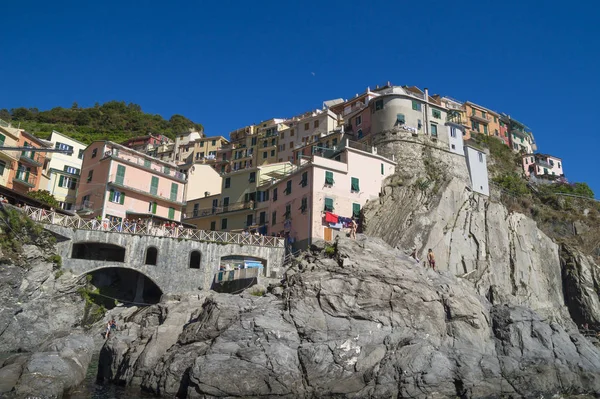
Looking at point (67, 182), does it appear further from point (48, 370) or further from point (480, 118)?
point (480, 118)

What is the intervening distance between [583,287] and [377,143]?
78.3 ft

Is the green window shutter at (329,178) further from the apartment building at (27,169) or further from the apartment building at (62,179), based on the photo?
the apartment building at (27,169)

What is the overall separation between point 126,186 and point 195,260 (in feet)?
40.3

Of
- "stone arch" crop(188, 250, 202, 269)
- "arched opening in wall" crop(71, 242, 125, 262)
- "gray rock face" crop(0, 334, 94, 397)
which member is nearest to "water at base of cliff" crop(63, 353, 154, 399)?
"gray rock face" crop(0, 334, 94, 397)

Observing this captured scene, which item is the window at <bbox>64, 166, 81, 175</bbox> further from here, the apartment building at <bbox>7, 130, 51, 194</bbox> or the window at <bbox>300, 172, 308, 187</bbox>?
the window at <bbox>300, 172, 308, 187</bbox>

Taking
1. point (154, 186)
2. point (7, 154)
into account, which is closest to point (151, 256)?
point (154, 186)

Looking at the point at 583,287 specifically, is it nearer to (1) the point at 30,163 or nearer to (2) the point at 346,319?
(2) the point at 346,319

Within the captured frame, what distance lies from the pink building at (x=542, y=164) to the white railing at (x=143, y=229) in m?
50.5

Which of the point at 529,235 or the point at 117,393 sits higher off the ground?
the point at 529,235

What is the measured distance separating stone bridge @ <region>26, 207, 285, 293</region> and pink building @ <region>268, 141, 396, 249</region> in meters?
3.13

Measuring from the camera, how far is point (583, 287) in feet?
150

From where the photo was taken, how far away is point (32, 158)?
51531 mm

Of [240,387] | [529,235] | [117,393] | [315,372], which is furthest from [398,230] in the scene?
[117,393]

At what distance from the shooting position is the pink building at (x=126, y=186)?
158 ft
